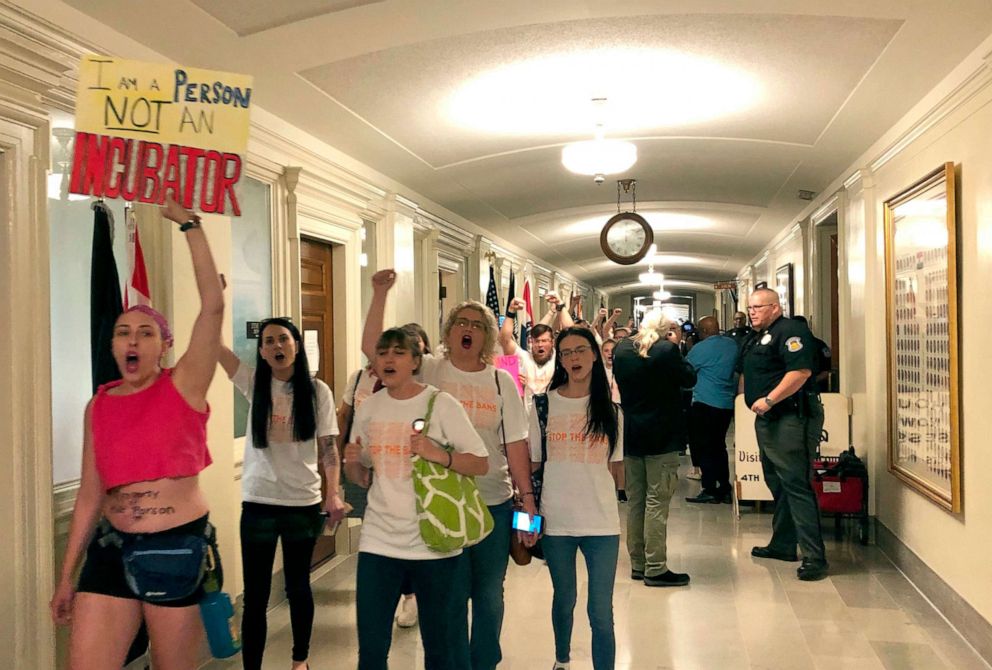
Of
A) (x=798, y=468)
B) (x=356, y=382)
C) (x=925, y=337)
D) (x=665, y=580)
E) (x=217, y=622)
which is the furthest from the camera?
(x=798, y=468)

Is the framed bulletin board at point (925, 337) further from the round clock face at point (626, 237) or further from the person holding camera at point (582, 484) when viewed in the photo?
the round clock face at point (626, 237)

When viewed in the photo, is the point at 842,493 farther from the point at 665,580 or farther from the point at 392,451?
the point at 392,451

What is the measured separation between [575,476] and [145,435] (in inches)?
59.9

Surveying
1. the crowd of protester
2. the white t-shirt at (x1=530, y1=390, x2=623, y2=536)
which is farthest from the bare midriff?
the white t-shirt at (x1=530, y1=390, x2=623, y2=536)

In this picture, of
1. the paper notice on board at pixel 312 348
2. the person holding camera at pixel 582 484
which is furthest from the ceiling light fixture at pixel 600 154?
the person holding camera at pixel 582 484

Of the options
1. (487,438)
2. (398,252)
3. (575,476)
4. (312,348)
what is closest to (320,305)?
(312,348)

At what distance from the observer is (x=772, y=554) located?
5.77 m

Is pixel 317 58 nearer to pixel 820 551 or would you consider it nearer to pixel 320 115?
pixel 320 115

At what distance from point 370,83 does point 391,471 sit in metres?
2.32

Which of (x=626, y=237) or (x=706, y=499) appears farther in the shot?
(x=626, y=237)

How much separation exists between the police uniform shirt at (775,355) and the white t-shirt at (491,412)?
2.49 meters

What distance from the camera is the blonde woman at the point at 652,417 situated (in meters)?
4.79

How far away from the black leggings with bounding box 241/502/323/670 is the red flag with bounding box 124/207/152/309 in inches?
34.5

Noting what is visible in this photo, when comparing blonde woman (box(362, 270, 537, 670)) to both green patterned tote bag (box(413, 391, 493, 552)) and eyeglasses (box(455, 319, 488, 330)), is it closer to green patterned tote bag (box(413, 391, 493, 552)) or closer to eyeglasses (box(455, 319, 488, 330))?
eyeglasses (box(455, 319, 488, 330))
